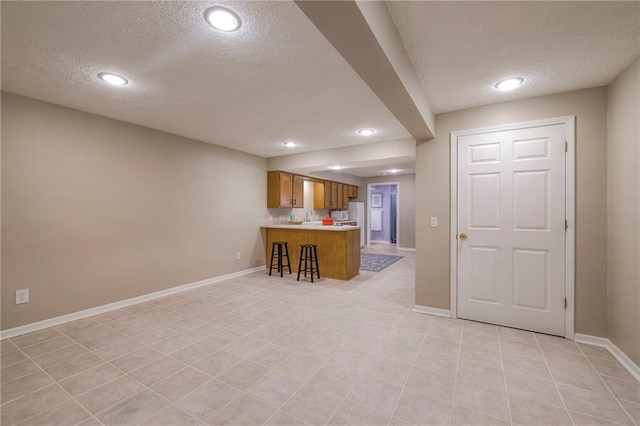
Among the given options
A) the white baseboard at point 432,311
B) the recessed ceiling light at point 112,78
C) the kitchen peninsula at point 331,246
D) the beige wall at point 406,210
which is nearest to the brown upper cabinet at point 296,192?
→ the kitchen peninsula at point 331,246

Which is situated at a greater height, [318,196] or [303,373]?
[318,196]

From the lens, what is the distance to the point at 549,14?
158cm

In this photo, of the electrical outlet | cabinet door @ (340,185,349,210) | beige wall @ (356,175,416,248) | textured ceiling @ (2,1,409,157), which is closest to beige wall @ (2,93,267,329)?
the electrical outlet

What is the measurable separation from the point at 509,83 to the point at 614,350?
8.21 ft

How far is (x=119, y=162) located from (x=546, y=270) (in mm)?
5111

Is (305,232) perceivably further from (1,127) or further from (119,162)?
(1,127)

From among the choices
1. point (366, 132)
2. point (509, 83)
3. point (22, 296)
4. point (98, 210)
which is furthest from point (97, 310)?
point (509, 83)

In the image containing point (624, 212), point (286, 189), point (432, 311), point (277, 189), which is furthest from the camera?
point (286, 189)

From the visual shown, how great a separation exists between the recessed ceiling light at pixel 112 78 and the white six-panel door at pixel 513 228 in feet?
11.4

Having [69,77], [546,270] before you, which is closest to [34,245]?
[69,77]

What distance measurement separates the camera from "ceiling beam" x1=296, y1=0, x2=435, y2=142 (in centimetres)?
117

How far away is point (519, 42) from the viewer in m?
1.85

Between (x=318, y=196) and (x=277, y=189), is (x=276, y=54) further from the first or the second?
(x=318, y=196)

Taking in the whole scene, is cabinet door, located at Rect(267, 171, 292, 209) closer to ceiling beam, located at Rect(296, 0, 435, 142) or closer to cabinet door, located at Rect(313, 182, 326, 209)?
cabinet door, located at Rect(313, 182, 326, 209)
